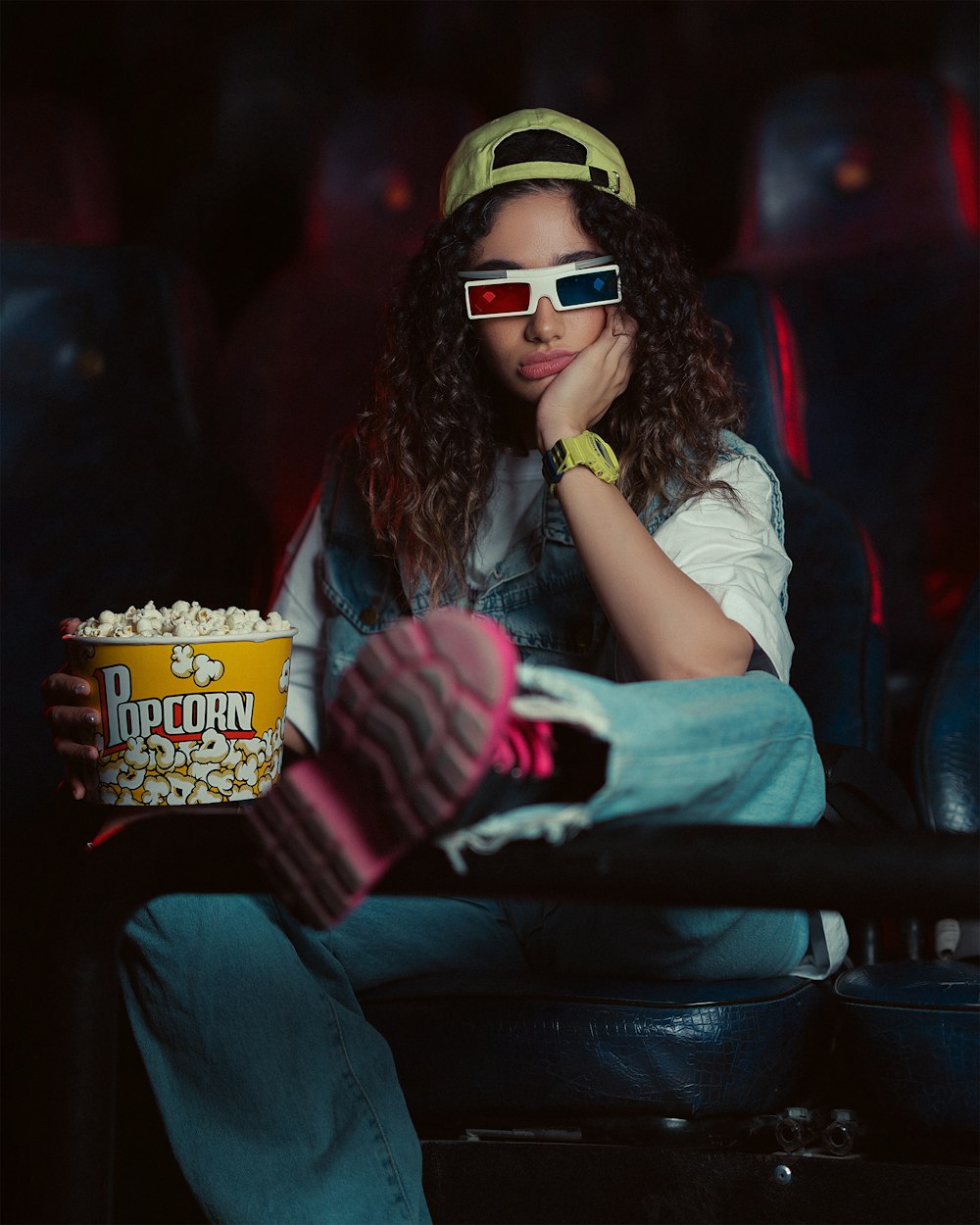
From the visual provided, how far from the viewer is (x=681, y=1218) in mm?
1148

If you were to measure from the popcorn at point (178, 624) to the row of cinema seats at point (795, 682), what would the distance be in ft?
1.12

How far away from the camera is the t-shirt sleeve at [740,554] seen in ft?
3.86

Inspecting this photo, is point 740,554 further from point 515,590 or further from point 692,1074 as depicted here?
point 692,1074

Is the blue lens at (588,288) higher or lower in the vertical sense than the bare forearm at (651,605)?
higher

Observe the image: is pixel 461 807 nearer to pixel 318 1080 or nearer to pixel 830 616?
pixel 318 1080

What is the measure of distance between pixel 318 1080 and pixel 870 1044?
461mm

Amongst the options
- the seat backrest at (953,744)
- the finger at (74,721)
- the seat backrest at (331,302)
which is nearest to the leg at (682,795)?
the seat backrest at (953,744)

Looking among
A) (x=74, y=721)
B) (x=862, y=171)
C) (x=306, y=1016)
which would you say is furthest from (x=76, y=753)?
(x=862, y=171)

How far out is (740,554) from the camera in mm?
1231

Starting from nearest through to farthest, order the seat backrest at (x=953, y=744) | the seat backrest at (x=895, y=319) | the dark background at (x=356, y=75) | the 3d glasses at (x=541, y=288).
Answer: the 3d glasses at (x=541, y=288)
the seat backrest at (x=953, y=744)
the seat backrest at (x=895, y=319)
the dark background at (x=356, y=75)

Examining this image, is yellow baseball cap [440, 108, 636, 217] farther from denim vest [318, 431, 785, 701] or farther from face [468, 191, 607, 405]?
denim vest [318, 431, 785, 701]

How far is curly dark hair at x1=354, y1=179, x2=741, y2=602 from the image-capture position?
1396mm

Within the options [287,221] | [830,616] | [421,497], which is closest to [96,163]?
[287,221]

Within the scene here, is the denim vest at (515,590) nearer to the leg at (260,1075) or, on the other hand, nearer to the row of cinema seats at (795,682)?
the row of cinema seats at (795,682)
